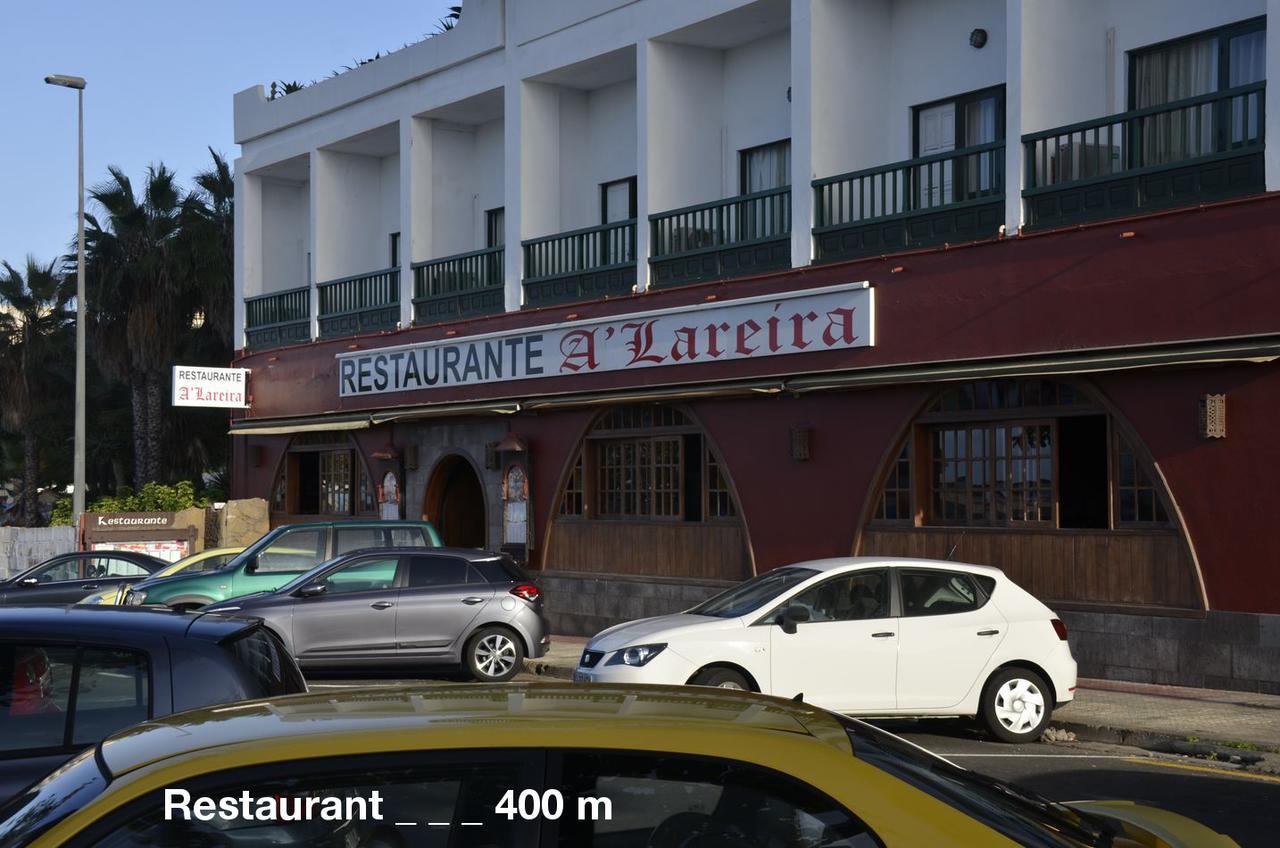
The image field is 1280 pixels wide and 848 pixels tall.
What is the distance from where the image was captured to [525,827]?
3303 millimetres

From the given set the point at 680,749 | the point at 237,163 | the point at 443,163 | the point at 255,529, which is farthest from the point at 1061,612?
the point at 237,163

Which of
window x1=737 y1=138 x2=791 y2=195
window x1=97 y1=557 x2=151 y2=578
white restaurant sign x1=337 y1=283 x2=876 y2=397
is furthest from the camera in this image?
window x1=97 y1=557 x2=151 y2=578

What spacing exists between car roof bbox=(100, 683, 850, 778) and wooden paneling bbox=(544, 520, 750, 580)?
15.4m

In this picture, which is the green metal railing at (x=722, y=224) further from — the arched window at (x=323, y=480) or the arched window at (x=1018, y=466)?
the arched window at (x=323, y=480)

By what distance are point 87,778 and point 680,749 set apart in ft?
4.71

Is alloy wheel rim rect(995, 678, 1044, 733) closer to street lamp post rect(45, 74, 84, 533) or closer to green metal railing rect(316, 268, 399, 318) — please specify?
green metal railing rect(316, 268, 399, 318)

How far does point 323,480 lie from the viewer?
93.5 feet

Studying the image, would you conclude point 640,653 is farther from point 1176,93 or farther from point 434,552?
point 1176,93

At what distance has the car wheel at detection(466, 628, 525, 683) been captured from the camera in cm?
1638

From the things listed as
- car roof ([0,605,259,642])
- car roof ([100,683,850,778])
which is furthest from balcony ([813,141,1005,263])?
car roof ([100,683,850,778])

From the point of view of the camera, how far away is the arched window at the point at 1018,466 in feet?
50.6

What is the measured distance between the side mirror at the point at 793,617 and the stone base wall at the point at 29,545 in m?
23.2

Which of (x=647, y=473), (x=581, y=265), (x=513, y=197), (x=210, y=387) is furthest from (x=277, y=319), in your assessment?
(x=647, y=473)

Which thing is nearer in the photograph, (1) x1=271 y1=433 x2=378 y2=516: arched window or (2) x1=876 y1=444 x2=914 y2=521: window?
(2) x1=876 y1=444 x2=914 y2=521: window
